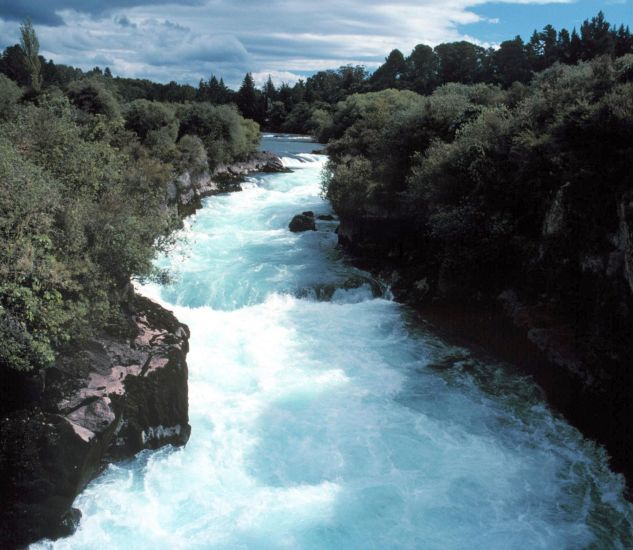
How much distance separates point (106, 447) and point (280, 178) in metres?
35.1

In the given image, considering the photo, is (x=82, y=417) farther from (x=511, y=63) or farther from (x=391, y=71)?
(x=391, y=71)

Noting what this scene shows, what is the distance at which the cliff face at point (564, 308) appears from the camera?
1161cm

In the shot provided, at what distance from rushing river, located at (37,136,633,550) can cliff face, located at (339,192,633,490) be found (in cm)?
69

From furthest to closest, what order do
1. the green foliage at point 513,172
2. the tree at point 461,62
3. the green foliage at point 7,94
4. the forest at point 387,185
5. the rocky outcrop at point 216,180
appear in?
the tree at point 461,62 < the rocky outcrop at point 216,180 < the green foliage at point 7,94 < the green foliage at point 513,172 < the forest at point 387,185

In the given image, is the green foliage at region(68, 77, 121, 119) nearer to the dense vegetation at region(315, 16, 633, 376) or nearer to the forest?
the forest

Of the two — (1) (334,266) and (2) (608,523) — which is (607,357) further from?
(1) (334,266)

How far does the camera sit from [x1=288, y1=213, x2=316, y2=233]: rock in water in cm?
2798

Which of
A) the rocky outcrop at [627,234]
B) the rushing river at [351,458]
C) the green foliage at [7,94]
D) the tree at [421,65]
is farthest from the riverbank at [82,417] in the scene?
the tree at [421,65]

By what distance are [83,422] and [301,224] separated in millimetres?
19492

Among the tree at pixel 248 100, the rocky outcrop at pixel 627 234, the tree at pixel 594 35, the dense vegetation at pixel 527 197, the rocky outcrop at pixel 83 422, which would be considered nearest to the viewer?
the rocky outcrop at pixel 83 422

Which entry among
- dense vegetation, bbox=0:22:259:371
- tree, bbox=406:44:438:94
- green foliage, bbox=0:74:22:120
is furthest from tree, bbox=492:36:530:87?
dense vegetation, bbox=0:22:259:371

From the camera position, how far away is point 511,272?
16.3 metres

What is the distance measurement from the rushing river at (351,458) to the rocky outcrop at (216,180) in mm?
15026

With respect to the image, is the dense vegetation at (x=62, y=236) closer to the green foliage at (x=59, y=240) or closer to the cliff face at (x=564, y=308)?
the green foliage at (x=59, y=240)
